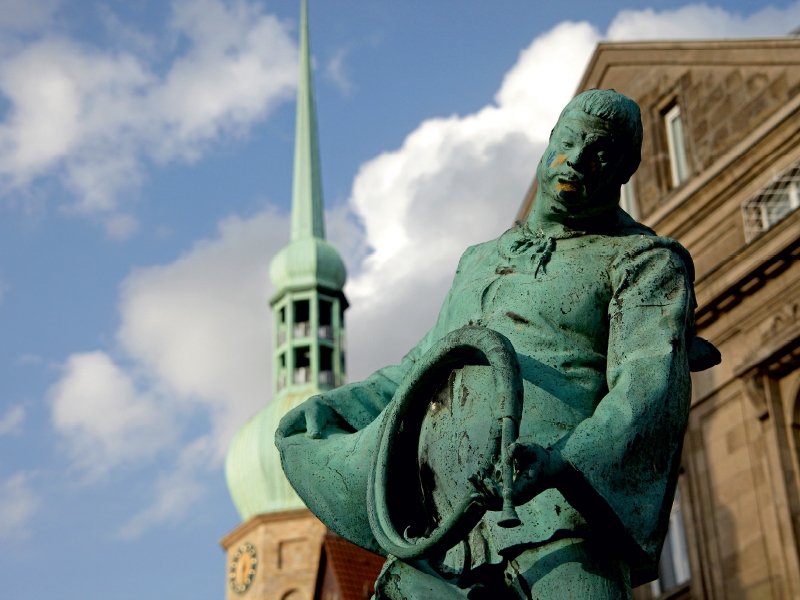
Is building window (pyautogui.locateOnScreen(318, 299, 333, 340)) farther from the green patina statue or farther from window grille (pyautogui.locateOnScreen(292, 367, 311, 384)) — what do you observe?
the green patina statue

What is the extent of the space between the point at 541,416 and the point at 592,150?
0.91 m

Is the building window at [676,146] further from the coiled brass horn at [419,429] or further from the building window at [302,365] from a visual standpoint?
the building window at [302,365]

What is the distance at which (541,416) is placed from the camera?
15.8ft

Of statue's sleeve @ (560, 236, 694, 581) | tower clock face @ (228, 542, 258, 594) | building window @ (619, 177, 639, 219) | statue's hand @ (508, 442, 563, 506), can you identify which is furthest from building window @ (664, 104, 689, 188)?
tower clock face @ (228, 542, 258, 594)

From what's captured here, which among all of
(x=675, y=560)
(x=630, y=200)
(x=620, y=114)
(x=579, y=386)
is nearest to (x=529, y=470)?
(x=579, y=386)

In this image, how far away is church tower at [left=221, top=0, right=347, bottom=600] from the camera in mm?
58406

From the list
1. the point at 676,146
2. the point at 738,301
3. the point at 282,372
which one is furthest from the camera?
the point at 282,372

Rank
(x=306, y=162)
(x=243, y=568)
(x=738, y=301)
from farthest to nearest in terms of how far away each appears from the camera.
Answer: (x=306, y=162), (x=243, y=568), (x=738, y=301)

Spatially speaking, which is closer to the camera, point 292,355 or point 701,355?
point 701,355

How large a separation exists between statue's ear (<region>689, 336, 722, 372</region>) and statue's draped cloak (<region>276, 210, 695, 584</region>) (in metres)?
0.18

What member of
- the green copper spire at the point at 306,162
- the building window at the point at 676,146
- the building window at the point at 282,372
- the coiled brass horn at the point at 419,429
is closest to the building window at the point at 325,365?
the building window at the point at 282,372

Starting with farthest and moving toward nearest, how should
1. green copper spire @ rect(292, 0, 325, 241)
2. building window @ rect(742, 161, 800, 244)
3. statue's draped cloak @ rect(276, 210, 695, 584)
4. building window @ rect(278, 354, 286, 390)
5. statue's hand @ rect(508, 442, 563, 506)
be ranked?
green copper spire @ rect(292, 0, 325, 241), building window @ rect(278, 354, 286, 390), building window @ rect(742, 161, 800, 244), statue's draped cloak @ rect(276, 210, 695, 584), statue's hand @ rect(508, 442, 563, 506)

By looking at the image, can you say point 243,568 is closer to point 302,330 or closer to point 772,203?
point 302,330

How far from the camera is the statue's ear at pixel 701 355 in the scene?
16.8ft
